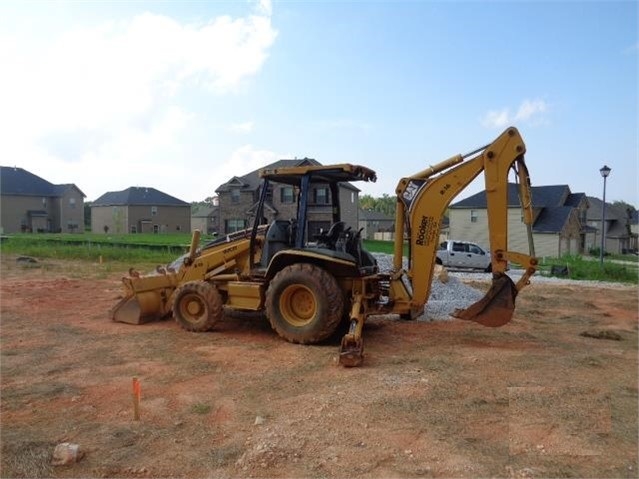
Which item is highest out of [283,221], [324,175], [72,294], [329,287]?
[324,175]

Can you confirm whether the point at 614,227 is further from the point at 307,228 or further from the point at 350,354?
the point at 350,354

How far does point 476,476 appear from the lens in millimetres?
3857

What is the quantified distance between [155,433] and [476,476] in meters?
2.68

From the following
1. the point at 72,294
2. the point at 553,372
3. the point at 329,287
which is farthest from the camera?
the point at 72,294

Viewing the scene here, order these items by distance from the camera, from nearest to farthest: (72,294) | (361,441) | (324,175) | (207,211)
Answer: (361,441) < (324,175) < (72,294) < (207,211)

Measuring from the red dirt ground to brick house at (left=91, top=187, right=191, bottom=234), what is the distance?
6629 cm

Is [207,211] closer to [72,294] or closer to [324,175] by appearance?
[72,294]

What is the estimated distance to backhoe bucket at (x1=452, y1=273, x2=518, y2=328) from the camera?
749 centimetres

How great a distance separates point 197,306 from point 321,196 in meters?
2.81

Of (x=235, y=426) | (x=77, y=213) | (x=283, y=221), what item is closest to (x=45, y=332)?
(x=283, y=221)

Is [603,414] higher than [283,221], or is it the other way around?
[283,221]

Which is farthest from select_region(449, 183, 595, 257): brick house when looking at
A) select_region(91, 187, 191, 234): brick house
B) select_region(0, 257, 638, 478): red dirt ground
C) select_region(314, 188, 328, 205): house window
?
select_region(91, 187, 191, 234): brick house

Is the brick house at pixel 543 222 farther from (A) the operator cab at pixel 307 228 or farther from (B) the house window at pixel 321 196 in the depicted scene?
(A) the operator cab at pixel 307 228

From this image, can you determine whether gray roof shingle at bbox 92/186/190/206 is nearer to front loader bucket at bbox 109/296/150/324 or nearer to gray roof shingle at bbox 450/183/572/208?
gray roof shingle at bbox 450/183/572/208
